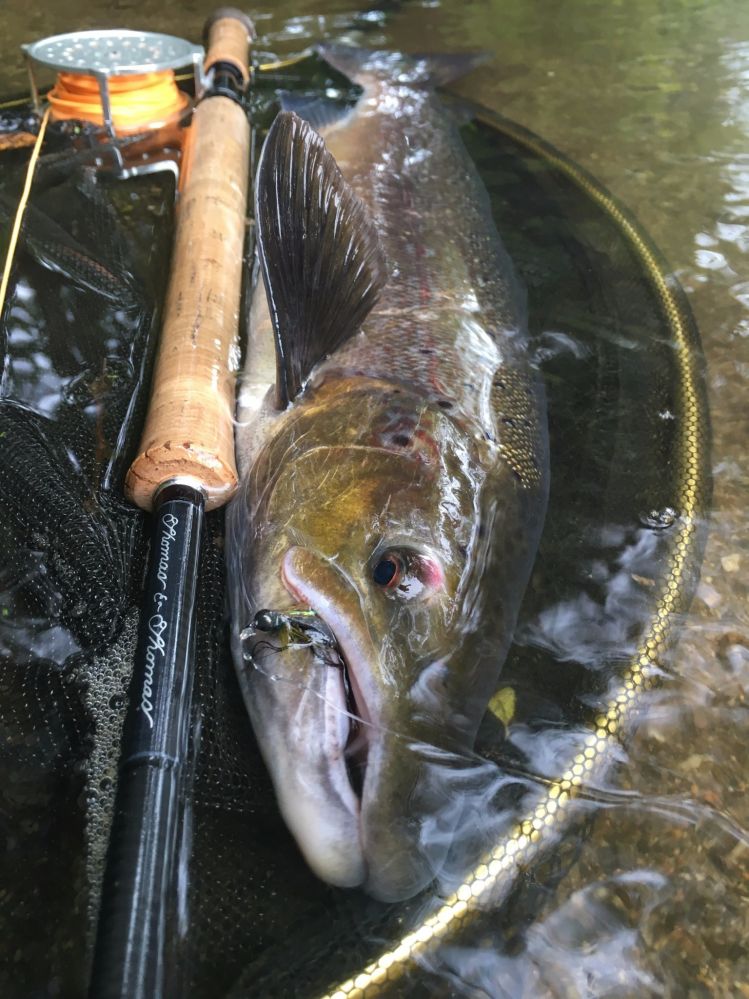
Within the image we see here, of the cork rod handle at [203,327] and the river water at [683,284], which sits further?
the cork rod handle at [203,327]

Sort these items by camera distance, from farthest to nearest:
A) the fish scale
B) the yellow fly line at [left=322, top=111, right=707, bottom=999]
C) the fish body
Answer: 1. the fish scale
2. the fish body
3. the yellow fly line at [left=322, top=111, right=707, bottom=999]

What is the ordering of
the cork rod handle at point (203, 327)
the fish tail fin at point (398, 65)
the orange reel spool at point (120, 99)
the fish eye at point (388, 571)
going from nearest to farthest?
the fish eye at point (388, 571) → the cork rod handle at point (203, 327) → the orange reel spool at point (120, 99) → the fish tail fin at point (398, 65)

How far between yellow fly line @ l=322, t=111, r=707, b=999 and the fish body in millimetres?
101

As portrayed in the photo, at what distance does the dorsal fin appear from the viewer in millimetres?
2416

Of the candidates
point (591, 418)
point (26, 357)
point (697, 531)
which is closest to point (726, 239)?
point (591, 418)

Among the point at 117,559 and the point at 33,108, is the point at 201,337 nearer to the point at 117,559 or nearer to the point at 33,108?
the point at 117,559

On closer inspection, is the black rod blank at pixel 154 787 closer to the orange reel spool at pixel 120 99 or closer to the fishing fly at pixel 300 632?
the fishing fly at pixel 300 632

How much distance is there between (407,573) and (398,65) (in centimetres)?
376

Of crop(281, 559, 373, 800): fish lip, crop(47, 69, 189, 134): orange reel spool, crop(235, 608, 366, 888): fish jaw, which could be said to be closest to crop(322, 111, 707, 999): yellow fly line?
crop(235, 608, 366, 888): fish jaw

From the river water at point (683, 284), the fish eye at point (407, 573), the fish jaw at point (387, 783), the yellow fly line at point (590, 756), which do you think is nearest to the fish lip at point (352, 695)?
the fish jaw at point (387, 783)

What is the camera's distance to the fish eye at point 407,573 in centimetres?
172

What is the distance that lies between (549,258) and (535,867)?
107 inches

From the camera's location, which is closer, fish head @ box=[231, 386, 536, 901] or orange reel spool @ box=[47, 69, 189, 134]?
fish head @ box=[231, 386, 536, 901]

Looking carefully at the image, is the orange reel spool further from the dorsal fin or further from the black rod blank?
the black rod blank
